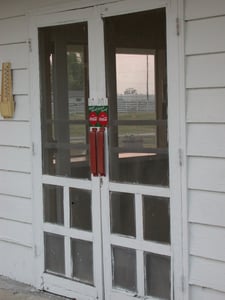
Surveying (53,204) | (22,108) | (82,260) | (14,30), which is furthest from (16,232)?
(14,30)

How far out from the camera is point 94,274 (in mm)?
4012

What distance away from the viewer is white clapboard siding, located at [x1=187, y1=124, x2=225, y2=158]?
10.6 feet

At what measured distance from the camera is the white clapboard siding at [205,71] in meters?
3.18

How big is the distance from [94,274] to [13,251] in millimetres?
954

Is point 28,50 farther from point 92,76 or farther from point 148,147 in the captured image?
point 148,147

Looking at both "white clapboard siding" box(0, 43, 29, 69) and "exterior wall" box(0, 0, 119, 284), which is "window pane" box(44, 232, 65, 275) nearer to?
"exterior wall" box(0, 0, 119, 284)

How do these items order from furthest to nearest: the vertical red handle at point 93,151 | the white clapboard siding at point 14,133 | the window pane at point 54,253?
the white clapboard siding at point 14,133
the window pane at point 54,253
the vertical red handle at point 93,151

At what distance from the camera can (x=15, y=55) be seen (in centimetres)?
442

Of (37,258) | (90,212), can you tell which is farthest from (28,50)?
(37,258)

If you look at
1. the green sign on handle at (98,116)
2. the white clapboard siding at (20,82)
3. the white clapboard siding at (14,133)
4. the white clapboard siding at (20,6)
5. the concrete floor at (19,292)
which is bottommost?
the concrete floor at (19,292)

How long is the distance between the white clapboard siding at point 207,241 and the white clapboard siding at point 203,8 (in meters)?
1.23

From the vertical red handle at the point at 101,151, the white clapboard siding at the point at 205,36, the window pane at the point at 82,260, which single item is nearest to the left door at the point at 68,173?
the window pane at the point at 82,260

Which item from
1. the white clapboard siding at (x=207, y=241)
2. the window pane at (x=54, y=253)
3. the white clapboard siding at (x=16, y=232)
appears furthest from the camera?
the white clapboard siding at (x=16, y=232)

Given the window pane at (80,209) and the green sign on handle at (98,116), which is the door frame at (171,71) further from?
the window pane at (80,209)
